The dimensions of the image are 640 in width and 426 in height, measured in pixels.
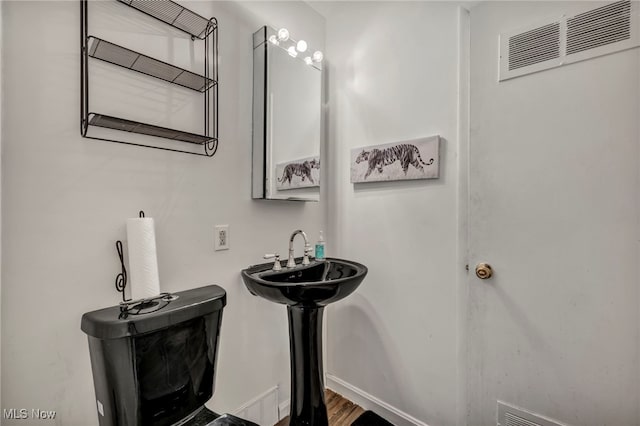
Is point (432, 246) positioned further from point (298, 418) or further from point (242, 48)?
point (242, 48)

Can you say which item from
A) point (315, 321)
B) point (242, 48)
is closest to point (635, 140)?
point (315, 321)

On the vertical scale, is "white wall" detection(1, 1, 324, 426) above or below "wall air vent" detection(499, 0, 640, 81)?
below

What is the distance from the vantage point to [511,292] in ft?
4.22

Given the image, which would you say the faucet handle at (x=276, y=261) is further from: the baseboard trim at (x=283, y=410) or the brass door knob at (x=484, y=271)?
the brass door knob at (x=484, y=271)

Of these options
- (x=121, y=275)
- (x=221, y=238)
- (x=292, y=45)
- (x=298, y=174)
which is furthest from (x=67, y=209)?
(x=292, y=45)

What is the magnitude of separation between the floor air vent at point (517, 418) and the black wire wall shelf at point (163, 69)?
5.84 ft

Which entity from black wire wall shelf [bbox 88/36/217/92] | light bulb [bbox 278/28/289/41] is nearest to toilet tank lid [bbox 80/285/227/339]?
black wire wall shelf [bbox 88/36/217/92]

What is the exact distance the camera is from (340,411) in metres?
1.75

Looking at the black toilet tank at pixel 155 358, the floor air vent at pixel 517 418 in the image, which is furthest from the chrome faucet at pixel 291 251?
the floor air vent at pixel 517 418

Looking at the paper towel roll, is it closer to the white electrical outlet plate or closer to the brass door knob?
the white electrical outlet plate

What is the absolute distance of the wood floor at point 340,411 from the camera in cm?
166

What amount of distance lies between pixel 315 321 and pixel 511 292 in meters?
0.90

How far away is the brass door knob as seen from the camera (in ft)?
4.36

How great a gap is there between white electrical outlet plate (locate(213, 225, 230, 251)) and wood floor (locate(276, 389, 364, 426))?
39.9 inches
